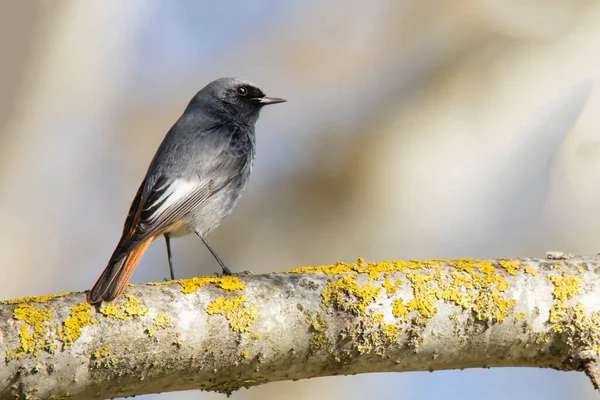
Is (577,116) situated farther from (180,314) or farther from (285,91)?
(180,314)

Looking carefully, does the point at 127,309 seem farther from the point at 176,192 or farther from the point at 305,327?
the point at 176,192

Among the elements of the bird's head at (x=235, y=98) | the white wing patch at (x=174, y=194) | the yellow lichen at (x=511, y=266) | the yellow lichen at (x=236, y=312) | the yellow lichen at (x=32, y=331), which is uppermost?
the bird's head at (x=235, y=98)

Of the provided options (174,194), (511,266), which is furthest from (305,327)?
(174,194)

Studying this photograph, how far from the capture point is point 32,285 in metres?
6.49

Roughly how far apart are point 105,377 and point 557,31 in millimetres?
4965

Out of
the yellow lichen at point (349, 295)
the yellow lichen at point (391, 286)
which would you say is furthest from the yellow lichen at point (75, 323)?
the yellow lichen at point (391, 286)

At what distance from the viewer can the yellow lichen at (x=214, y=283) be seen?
2828mm

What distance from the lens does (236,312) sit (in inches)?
109

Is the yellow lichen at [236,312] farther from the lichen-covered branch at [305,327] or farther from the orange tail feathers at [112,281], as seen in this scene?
the orange tail feathers at [112,281]

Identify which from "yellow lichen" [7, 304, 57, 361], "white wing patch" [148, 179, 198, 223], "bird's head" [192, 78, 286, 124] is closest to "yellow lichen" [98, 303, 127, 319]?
"yellow lichen" [7, 304, 57, 361]

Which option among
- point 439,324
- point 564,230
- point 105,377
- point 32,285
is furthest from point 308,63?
point 105,377

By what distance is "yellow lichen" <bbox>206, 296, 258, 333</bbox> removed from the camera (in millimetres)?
2742

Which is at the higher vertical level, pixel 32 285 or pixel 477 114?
pixel 477 114

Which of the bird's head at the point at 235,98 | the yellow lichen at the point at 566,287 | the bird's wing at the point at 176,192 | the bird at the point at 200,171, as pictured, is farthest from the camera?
the bird's head at the point at 235,98
